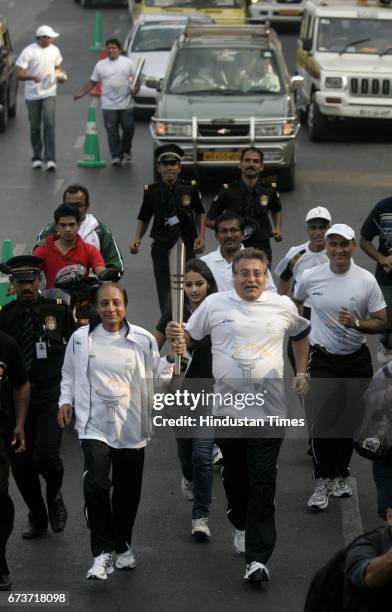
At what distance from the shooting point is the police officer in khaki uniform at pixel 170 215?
44.3ft

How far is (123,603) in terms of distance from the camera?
8.58 m

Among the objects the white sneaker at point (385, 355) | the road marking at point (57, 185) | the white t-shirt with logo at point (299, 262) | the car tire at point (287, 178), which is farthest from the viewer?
the road marking at point (57, 185)

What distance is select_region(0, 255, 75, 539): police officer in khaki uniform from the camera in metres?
9.48

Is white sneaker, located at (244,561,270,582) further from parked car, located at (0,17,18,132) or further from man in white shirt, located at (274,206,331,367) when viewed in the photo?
Answer: parked car, located at (0,17,18,132)

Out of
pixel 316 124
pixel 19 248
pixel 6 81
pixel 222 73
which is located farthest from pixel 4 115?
pixel 19 248

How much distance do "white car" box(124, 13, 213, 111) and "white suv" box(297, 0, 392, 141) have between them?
7.50 feet

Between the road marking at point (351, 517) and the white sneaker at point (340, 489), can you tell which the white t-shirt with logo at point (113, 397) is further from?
the white sneaker at point (340, 489)

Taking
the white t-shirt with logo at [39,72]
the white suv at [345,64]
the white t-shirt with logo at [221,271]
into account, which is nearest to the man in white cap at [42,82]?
the white t-shirt with logo at [39,72]

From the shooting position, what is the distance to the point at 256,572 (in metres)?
8.73

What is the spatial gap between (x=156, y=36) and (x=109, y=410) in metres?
19.8

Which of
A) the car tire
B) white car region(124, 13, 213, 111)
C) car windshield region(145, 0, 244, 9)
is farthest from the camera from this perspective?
car windshield region(145, 0, 244, 9)

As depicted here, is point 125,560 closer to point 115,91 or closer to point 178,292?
point 178,292

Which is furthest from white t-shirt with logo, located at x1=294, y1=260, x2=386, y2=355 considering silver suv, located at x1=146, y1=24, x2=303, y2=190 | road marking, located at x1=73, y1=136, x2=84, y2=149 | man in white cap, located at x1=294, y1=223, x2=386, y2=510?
road marking, located at x1=73, y1=136, x2=84, y2=149

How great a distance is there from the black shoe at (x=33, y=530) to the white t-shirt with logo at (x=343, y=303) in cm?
217
